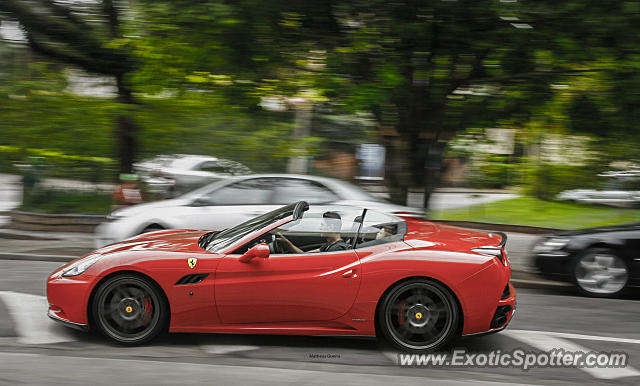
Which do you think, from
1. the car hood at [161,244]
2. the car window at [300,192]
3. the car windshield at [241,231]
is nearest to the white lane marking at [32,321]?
the car hood at [161,244]

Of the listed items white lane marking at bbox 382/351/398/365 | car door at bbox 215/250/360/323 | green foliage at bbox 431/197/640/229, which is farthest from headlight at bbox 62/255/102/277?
green foliage at bbox 431/197/640/229

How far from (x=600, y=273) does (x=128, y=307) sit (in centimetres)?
590

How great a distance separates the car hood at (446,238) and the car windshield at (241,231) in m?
1.15

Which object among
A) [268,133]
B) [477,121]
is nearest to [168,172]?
[268,133]

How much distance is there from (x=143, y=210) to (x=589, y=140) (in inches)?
335

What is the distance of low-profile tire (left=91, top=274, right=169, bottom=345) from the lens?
17.8 feet

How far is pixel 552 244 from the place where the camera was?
864cm

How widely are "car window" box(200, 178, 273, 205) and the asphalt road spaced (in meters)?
2.93

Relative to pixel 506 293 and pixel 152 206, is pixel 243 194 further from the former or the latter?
pixel 506 293

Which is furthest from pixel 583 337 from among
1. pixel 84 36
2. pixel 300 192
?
pixel 84 36

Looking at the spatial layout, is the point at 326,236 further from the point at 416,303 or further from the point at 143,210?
the point at 143,210

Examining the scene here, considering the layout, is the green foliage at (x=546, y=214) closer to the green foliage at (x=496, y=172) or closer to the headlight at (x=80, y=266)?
the green foliage at (x=496, y=172)

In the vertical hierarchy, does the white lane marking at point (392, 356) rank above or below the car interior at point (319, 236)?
below

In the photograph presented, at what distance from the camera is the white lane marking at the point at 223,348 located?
5.45 m
